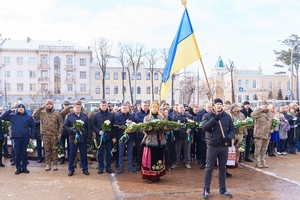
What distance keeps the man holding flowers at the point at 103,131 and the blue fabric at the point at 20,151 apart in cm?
200

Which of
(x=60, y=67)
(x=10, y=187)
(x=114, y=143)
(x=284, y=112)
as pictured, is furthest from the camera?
(x=60, y=67)

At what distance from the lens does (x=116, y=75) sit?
62562 millimetres

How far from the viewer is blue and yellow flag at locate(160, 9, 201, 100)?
833 cm

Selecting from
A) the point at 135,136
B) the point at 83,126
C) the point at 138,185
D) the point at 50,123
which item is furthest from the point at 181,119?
the point at 50,123

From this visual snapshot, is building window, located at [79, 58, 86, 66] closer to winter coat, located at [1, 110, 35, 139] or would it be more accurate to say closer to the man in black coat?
the man in black coat

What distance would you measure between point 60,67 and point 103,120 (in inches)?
2157

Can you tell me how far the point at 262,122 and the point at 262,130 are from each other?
25 cm

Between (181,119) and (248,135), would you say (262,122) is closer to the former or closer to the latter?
(248,135)

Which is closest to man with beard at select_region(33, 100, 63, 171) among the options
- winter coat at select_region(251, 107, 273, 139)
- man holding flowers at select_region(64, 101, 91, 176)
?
man holding flowers at select_region(64, 101, 91, 176)

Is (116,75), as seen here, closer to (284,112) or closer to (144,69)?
(144,69)

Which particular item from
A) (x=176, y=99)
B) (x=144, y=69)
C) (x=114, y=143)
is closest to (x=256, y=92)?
(x=176, y=99)

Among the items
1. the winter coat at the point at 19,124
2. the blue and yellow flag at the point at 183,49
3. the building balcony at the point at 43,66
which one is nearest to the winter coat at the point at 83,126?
the winter coat at the point at 19,124

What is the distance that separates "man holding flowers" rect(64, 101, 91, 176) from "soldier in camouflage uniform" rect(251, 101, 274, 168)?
512cm

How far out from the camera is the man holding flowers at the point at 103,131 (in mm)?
8469
